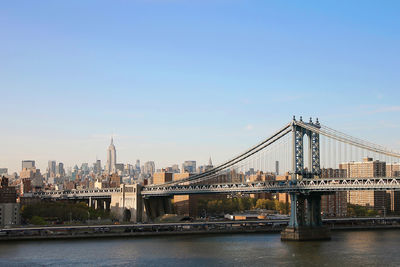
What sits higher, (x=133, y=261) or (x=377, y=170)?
(x=377, y=170)

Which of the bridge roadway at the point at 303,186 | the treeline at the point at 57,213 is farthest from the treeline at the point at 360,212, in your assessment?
the treeline at the point at 57,213

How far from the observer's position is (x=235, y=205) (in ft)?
505

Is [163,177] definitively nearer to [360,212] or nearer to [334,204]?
[334,204]

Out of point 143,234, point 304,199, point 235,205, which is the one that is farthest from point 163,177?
point 304,199

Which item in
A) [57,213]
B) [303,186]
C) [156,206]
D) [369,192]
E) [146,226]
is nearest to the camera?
[303,186]

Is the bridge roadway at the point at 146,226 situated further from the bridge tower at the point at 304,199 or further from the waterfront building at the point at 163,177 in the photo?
the waterfront building at the point at 163,177

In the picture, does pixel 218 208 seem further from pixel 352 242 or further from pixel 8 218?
pixel 352 242

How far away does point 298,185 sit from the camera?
7788 cm

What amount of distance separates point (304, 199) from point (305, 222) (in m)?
2.82

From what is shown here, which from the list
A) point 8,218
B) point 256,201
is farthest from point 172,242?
point 256,201

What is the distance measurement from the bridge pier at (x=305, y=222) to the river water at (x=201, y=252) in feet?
5.50

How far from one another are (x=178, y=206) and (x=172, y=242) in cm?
7431

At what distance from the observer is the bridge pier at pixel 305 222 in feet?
251

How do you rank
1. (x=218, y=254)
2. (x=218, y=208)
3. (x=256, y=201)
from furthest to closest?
(x=256, y=201)
(x=218, y=208)
(x=218, y=254)
